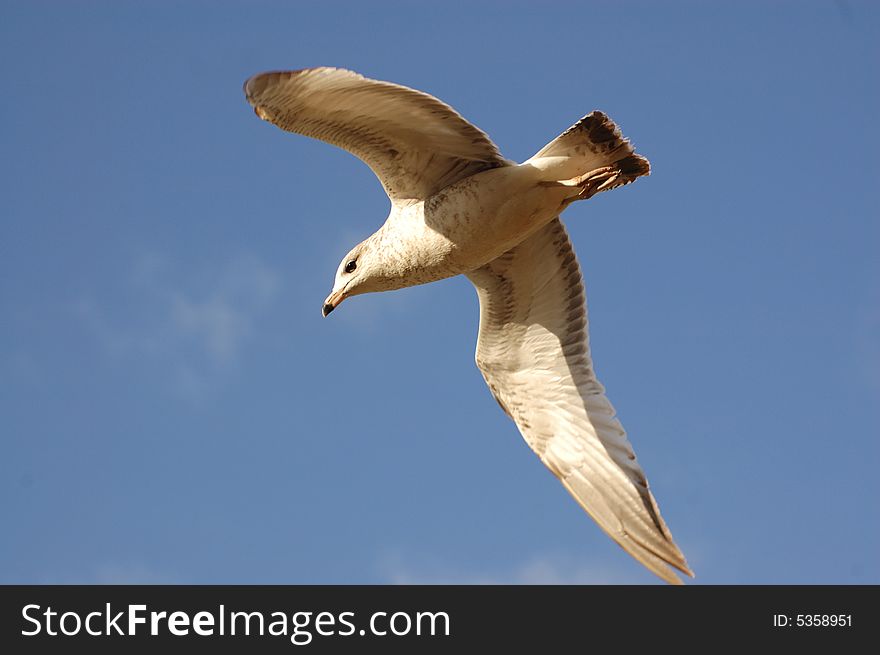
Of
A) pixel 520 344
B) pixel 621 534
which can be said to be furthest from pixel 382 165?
pixel 621 534

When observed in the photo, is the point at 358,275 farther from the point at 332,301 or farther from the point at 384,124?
the point at 384,124

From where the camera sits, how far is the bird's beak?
433 inches

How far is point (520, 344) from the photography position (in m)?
11.7

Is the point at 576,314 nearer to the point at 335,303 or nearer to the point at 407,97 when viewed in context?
the point at 335,303

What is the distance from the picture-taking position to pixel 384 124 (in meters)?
9.67

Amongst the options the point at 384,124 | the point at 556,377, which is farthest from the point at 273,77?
the point at 556,377

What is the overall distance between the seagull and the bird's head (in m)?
0.01

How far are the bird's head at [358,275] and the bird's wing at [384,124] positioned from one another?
1.96 ft

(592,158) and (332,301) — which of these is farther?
(332,301)

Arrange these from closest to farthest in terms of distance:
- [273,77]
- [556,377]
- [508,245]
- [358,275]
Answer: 1. [273,77]
2. [508,245]
3. [358,275]
4. [556,377]

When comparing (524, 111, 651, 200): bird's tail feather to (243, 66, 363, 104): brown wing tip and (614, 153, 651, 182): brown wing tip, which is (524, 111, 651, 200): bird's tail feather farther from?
(243, 66, 363, 104): brown wing tip

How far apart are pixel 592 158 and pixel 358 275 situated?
2498 mm

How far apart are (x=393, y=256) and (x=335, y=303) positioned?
0.99 metres

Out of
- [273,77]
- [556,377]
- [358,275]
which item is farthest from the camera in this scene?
[556,377]
